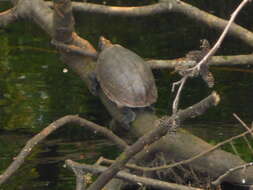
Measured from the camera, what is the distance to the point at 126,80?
12.6ft

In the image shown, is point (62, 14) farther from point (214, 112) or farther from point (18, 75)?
point (18, 75)

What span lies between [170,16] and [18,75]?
2.55 m

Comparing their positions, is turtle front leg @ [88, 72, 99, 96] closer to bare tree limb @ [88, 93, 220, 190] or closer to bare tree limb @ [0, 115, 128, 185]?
bare tree limb @ [0, 115, 128, 185]

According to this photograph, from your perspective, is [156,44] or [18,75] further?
[156,44]

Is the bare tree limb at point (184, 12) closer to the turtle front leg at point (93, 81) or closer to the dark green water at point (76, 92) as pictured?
the turtle front leg at point (93, 81)

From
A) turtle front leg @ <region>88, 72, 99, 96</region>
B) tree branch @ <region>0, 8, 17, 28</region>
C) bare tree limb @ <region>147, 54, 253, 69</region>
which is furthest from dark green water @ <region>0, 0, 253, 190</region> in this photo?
tree branch @ <region>0, 8, 17, 28</region>

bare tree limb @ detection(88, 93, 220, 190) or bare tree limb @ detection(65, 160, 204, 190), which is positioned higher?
bare tree limb @ detection(88, 93, 220, 190)

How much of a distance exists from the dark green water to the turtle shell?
20.1 inches

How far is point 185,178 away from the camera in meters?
3.60

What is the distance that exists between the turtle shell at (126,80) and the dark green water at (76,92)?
1.68 ft

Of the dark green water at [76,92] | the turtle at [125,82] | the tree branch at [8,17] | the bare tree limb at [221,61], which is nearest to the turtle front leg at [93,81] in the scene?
the turtle at [125,82]

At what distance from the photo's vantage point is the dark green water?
4.13 meters

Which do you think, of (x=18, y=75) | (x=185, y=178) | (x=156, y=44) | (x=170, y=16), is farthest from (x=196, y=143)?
(x=170, y=16)

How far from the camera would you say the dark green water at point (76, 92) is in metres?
4.13
